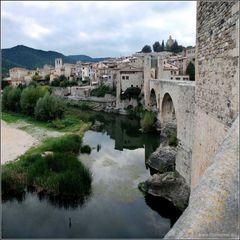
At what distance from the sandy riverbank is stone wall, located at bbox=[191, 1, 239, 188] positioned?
362 inches

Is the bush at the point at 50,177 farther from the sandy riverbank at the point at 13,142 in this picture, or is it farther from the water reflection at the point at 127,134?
the water reflection at the point at 127,134

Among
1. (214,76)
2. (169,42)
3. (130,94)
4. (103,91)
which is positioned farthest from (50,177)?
(169,42)

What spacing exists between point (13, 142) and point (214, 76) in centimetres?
1395

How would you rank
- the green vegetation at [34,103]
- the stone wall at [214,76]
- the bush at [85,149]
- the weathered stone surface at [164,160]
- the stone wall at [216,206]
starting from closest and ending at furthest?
the stone wall at [216,206] < the stone wall at [214,76] < the weathered stone surface at [164,160] < the bush at [85,149] < the green vegetation at [34,103]

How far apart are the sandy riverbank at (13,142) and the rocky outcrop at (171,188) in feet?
19.3

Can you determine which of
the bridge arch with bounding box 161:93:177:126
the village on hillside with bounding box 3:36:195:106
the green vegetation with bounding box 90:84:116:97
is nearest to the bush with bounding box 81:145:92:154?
the bridge arch with bounding box 161:93:177:126

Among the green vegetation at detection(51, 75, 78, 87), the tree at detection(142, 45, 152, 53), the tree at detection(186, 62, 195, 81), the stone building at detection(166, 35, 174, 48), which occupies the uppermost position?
the stone building at detection(166, 35, 174, 48)

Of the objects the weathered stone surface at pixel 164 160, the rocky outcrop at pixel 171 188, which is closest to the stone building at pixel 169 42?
the weathered stone surface at pixel 164 160

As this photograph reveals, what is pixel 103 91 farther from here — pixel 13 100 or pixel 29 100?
pixel 29 100

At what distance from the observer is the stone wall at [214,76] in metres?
3.51

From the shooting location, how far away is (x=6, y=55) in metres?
109

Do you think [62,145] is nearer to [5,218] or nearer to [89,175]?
[89,175]

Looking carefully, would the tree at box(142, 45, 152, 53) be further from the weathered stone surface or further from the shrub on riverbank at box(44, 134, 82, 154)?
the weathered stone surface

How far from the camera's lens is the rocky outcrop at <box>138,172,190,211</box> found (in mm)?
8633
